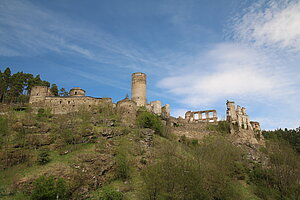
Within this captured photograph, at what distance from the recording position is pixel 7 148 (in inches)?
916

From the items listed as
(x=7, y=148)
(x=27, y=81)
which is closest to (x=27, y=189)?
(x=7, y=148)

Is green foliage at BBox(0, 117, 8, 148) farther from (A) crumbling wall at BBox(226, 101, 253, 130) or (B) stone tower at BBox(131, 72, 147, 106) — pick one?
(A) crumbling wall at BBox(226, 101, 253, 130)

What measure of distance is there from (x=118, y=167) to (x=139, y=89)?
96.0ft

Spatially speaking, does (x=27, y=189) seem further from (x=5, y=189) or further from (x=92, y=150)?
(x=92, y=150)

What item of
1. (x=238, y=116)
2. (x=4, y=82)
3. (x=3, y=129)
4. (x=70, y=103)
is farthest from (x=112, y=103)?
(x=238, y=116)

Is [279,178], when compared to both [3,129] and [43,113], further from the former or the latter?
[43,113]

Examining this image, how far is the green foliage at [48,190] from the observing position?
16953mm

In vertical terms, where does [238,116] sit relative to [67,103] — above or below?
below

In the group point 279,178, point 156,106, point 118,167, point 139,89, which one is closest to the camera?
point 279,178

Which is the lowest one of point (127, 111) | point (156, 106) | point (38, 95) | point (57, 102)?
point (127, 111)

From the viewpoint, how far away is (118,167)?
24469mm

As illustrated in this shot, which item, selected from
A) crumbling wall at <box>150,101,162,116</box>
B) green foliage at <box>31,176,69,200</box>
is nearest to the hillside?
green foliage at <box>31,176,69,200</box>

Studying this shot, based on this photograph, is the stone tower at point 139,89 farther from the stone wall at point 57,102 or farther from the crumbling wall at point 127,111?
the stone wall at point 57,102

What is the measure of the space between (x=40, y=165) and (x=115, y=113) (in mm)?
21476
